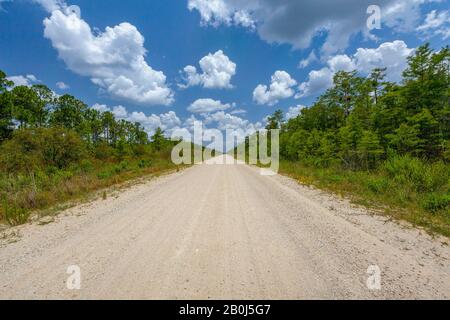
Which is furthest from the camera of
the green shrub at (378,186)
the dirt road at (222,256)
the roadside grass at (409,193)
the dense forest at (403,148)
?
the green shrub at (378,186)

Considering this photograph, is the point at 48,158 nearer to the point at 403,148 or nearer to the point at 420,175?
the point at 420,175

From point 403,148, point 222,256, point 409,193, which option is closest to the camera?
point 222,256

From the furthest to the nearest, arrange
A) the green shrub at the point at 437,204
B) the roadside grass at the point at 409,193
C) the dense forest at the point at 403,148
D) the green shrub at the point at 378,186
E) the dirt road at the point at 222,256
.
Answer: the green shrub at the point at 378,186
the dense forest at the point at 403,148
the green shrub at the point at 437,204
the roadside grass at the point at 409,193
the dirt road at the point at 222,256

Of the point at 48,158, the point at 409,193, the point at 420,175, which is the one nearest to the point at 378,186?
the point at 409,193

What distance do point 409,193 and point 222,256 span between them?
719 centimetres

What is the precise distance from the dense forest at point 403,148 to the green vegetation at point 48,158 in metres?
10.6

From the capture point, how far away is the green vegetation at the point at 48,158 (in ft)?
24.1

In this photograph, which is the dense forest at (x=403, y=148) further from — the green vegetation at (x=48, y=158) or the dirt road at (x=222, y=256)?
the green vegetation at (x=48, y=158)

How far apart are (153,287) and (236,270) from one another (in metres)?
1.11

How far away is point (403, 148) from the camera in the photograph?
39.0 ft

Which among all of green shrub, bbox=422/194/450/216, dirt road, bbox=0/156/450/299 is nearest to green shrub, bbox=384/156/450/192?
green shrub, bbox=422/194/450/216

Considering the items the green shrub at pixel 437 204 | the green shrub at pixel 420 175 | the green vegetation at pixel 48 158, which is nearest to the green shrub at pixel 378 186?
the green shrub at pixel 420 175
